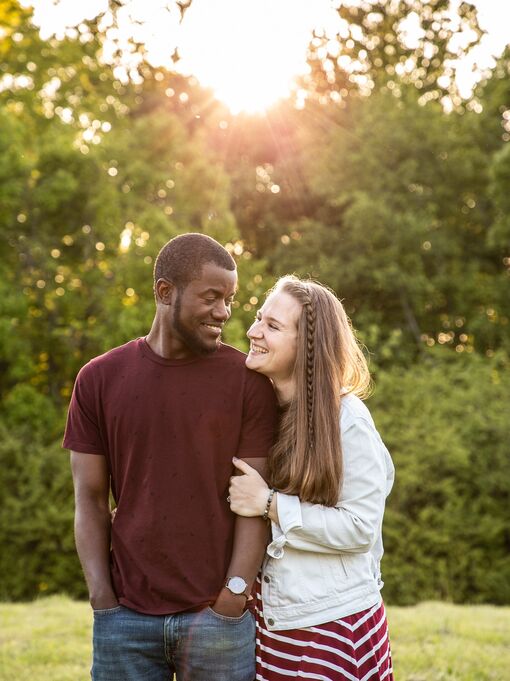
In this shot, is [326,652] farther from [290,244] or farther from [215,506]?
[290,244]

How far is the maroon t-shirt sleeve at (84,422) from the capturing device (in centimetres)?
316

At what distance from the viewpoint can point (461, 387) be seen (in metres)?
15.9

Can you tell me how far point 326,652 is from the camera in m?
3.14

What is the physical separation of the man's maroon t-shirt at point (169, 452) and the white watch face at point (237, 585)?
2.0 inches

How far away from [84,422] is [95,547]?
1.48ft

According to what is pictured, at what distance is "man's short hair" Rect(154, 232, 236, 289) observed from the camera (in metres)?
3.13

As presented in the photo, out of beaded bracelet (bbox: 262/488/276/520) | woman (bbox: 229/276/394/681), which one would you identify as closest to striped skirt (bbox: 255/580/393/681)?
woman (bbox: 229/276/394/681)

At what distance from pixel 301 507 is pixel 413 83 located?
1973 centimetres

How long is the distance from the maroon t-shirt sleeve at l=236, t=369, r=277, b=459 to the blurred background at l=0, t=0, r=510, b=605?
4228 mm

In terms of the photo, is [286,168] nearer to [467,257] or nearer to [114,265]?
→ [467,257]

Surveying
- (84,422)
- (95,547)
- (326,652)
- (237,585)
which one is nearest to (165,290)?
Answer: (84,422)

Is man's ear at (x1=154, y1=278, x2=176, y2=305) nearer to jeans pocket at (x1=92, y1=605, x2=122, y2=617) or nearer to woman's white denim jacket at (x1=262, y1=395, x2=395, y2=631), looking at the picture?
woman's white denim jacket at (x1=262, y1=395, x2=395, y2=631)

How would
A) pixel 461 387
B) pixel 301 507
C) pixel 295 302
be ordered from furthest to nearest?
1. pixel 461 387
2. pixel 295 302
3. pixel 301 507

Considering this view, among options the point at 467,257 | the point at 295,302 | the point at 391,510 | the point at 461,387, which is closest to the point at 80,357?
the point at 391,510
